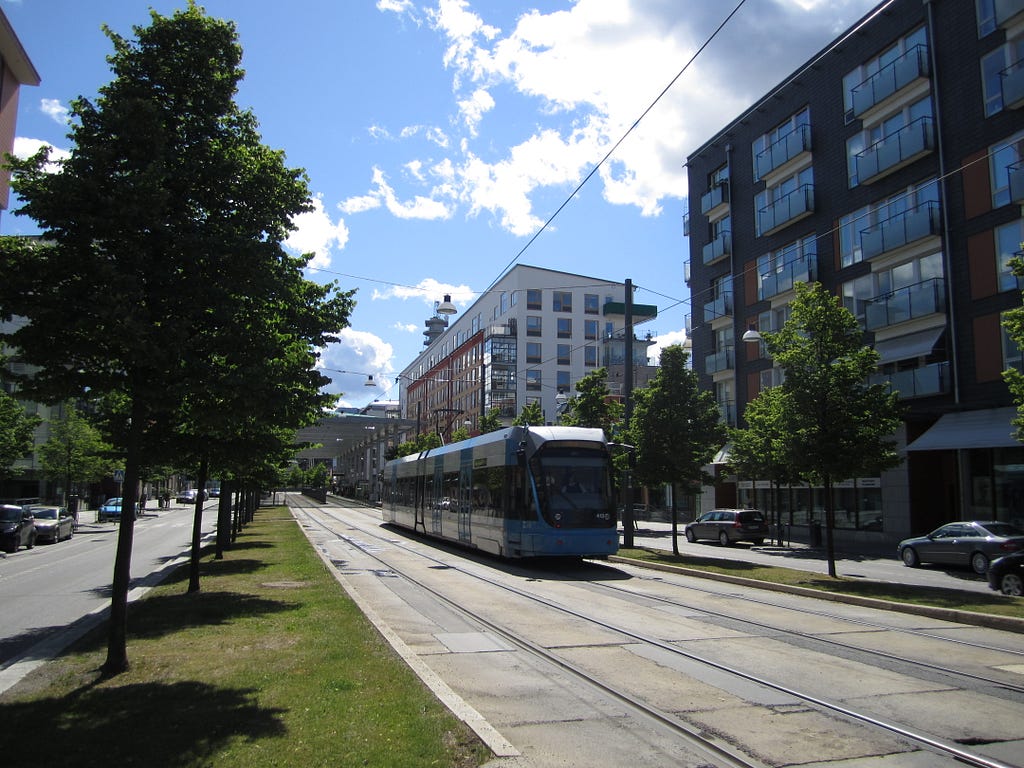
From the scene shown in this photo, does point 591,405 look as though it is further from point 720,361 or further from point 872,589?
point 872,589

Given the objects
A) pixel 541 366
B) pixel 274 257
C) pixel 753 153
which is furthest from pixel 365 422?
pixel 274 257

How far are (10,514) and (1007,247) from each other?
117 ft

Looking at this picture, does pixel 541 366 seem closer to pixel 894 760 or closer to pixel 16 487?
pixel 16 487

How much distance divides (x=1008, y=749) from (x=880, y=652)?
12.0 feet

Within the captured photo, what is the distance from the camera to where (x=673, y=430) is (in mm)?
23375

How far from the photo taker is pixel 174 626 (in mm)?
10102

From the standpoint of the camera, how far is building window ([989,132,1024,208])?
966 inches

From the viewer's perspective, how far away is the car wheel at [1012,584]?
14.0m

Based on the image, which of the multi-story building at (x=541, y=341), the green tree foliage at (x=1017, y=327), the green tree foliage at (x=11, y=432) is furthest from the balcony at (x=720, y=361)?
the green tree foliage at (x=11, y=432)

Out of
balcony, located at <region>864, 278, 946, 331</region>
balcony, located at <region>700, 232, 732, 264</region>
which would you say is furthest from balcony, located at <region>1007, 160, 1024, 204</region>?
balcony, located at <region>700, 232, 732, 264</region>

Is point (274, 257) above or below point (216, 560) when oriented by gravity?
above

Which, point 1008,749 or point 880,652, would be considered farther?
point 880,652

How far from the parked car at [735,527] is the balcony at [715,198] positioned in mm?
17918

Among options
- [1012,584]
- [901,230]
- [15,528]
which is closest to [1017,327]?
[1012,584]
